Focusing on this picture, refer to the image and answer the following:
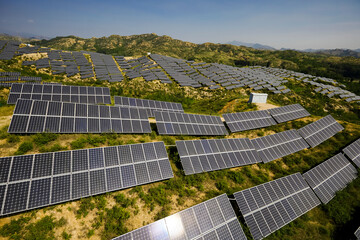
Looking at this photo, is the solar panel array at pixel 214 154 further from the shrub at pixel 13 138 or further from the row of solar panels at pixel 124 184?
the shrub at pixel 13 138

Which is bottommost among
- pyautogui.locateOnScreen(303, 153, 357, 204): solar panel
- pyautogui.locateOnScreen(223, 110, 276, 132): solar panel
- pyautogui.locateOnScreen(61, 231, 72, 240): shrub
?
pyautogui.locateOnScreen(303, 153, 357, 204): solar panel

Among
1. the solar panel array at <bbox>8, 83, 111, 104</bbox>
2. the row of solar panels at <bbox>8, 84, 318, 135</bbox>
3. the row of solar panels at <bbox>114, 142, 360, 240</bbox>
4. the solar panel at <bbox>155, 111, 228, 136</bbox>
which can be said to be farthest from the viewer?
the solar panel array at <bbox>8, 83, 111, 104</bbox>

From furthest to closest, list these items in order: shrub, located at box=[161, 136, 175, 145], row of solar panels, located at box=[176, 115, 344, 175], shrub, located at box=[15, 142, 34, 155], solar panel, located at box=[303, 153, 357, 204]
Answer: shrub, located at box=[161, 136, 175, 145], solar panel, located at box=[303, 153, 357, 204], row of solar panels, located at box=[176, 115, 344, 175], shrub, located at box=[15, 142, 34, 155]

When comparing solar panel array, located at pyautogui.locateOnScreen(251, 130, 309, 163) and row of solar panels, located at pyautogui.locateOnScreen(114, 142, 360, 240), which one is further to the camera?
solar panel array, located at pyautogui.locateOnScreen(251, 130, 309, 163)

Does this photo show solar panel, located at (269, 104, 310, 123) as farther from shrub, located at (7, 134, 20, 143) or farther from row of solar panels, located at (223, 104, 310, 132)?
shrub, located at (7, 134, 20, 143)

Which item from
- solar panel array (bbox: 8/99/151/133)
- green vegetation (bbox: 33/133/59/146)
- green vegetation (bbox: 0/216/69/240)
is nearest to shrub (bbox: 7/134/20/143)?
solar panel array (bbox: 8/99/151/133)

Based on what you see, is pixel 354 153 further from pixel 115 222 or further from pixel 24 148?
pixel 24 148

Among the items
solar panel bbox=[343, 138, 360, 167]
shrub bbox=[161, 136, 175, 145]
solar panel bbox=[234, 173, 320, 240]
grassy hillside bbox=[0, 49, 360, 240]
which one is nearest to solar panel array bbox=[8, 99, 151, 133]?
grassy hillside bbox=[0, 49, 360, 240]

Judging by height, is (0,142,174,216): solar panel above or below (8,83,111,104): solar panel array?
above
